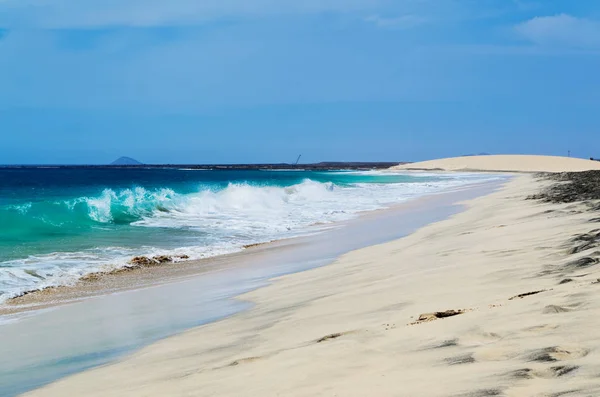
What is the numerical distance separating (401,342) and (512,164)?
A: 95.0 metres

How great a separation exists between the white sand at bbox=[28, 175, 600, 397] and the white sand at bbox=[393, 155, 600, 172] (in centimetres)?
8020

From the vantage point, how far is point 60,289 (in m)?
8.53

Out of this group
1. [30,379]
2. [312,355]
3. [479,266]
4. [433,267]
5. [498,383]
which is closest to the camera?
[498,383]

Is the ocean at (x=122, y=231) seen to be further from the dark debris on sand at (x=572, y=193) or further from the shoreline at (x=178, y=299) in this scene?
the dark debris on sand at (x=572, y=193)

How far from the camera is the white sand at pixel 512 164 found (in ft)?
278

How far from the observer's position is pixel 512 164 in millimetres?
93125

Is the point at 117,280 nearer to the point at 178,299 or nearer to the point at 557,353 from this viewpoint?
the point at 178,299

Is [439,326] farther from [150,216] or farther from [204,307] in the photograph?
[150,216]

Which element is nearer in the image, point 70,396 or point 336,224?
point 70,396

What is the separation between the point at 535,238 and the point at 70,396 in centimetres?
595

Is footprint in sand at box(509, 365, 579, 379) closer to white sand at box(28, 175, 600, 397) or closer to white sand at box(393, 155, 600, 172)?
white sand at box(28, 175, 600, 397)

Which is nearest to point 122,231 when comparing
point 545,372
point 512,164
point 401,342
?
point 401,342

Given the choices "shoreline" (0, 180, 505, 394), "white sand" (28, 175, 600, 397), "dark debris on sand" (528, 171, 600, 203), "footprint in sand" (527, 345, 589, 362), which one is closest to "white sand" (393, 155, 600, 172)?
"dark debris on sand" (528, 171, 600, 203)

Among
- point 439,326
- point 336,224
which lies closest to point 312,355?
point 439,326
